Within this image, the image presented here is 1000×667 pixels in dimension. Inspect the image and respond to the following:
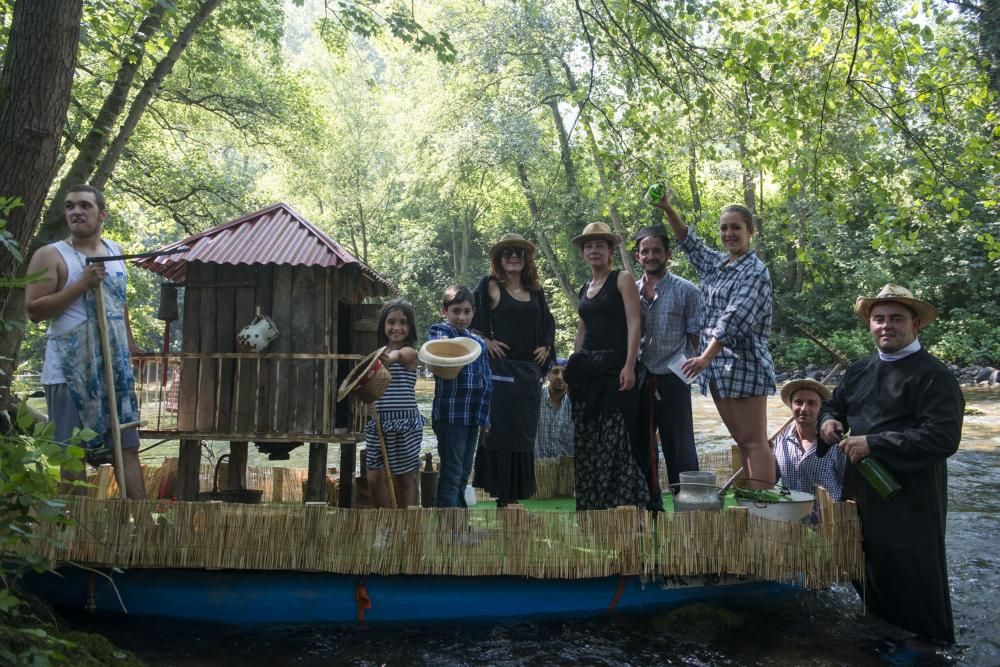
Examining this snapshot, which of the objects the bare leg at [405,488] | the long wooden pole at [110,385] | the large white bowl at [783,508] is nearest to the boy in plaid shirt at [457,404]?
the bare leg at [405,488]

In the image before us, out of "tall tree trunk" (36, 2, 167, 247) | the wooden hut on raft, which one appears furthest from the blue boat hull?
"tall tree trunk" (36, 2, 167, 247)

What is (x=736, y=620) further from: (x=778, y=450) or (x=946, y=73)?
(x=946, y=73)

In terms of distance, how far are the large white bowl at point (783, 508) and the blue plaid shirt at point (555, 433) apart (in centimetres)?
286

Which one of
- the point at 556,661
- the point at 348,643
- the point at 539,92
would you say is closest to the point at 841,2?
the point at 556,661

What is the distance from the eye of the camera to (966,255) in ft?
76.7

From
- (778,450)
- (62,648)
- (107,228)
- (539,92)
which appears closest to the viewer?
(62,648)

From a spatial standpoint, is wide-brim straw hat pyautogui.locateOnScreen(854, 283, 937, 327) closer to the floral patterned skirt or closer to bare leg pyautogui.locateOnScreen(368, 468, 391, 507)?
the floral patterned skirt

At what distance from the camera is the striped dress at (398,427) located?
548 centimetres

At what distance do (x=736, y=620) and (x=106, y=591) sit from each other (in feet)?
12.6

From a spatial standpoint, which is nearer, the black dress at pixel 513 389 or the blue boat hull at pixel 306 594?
the blue boat hull at pixel 306 594

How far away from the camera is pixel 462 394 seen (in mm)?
5371

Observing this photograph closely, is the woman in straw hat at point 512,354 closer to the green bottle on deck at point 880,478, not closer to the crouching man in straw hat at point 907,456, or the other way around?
the crouching man in straw hat at point 907,456

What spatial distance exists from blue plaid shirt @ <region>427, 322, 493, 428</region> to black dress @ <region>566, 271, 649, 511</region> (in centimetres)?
61

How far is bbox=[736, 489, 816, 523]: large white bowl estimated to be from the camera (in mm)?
4945
